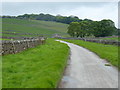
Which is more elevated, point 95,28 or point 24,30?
point 95,28

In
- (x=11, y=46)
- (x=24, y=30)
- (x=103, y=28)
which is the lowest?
(x=11, y=46)

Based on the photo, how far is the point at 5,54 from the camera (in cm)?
1831

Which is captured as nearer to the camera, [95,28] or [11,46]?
[11,46]

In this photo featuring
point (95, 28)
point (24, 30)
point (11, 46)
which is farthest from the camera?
point (24, 30)

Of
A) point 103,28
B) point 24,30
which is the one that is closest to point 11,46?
point 103,28

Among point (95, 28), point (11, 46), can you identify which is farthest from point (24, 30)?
point (11, 46)

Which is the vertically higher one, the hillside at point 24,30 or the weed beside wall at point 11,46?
the hillside at point 24,30

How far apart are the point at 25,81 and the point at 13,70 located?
262 cm

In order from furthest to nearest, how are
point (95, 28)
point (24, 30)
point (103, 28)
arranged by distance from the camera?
point (24, 30), point (95, 28), point (103, 28)

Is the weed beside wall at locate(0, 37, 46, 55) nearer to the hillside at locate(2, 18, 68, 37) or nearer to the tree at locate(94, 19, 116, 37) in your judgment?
the hillside at locate(2, 18, 68, 37)

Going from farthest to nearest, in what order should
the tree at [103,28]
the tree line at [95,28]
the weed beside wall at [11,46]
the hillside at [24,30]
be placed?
the tree line at [95,28], the tree at [103,28], the hillside at [24,30], the weed beside wall at [11,46]

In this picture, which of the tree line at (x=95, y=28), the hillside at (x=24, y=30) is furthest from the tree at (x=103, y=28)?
the hillside at (x=24, y=30)

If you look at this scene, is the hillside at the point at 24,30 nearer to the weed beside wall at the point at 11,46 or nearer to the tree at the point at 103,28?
the tree at the point at 103,28

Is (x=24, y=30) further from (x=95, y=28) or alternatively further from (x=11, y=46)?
Result: (x=11, y=46)
